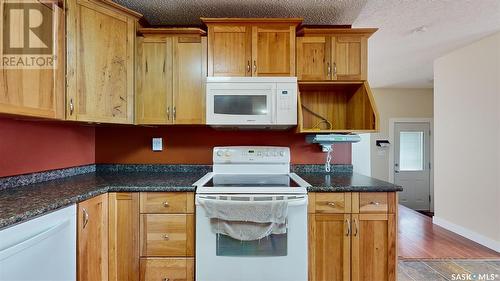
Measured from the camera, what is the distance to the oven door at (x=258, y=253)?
1.74 m

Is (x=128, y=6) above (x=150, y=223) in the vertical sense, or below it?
above

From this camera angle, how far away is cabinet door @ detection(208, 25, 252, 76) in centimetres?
212

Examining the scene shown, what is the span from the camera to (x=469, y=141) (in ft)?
10.5

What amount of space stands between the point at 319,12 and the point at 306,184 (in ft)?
4.75

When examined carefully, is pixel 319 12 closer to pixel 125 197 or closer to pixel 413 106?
pixel 125 197

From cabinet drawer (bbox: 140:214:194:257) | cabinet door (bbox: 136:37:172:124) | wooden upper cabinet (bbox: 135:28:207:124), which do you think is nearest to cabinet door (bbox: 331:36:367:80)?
wooden upper cabinet (bbox: 135:28:207:124)

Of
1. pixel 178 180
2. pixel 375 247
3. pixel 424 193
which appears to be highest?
pixel 178 180

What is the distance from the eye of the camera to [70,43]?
170 centimetres

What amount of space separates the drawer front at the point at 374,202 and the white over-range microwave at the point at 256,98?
0.75 m


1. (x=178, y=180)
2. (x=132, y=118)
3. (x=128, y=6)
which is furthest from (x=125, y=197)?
(x=128, y=6)

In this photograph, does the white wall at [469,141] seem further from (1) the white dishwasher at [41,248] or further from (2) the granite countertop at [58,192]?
(1) the white dishwasher at [41,248]

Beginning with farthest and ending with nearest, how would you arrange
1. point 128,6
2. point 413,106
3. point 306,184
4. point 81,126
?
1. point 413,106
2. point 81,126
3. point 128,6
4. point 306,184

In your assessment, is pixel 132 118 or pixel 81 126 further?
pixel 81 126

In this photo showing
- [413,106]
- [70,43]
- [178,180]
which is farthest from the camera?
[413,106]
